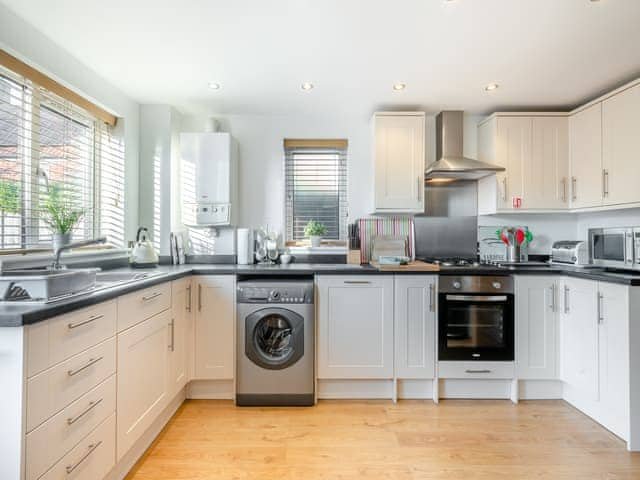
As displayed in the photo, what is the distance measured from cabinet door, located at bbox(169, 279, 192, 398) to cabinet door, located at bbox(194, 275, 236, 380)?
81 mm

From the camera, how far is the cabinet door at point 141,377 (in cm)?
160

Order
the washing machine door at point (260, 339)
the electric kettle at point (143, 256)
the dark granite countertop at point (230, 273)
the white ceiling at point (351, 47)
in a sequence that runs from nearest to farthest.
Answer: the dark granite countertop at point (230, 273), the white ceiling at point (351, 47), the washing machine door at point (260, 339), the electric kettle at point (143, 256)

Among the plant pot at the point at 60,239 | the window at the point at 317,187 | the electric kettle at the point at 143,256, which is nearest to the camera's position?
the plant pot at the point at 60,239

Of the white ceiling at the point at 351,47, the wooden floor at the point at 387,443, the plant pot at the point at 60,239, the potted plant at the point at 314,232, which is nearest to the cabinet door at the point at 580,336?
the wooden floor at the point at 387,443

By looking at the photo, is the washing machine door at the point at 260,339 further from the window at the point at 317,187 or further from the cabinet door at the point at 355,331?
the window at the point at 317,187

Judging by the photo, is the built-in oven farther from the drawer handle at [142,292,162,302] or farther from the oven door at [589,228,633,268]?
the drawer handle at [142,292,162,302]

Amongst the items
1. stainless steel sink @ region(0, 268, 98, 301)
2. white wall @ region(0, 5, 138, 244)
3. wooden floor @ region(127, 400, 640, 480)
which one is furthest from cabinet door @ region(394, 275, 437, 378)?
white wall @ region(0, 5, 138, 244)

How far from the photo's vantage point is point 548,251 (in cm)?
309

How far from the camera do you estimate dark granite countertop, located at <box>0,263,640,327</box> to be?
107 cm

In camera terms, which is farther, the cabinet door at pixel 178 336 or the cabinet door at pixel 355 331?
the cabinet door at pixel 355 331

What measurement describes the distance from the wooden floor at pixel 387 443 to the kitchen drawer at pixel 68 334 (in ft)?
2.79

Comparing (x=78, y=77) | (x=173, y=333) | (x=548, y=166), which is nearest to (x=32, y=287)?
(x=173, y=333)

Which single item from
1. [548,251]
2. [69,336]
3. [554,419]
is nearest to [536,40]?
[548,251]

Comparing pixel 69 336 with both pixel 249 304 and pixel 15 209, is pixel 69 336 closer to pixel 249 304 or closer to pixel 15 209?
pixel 15 209
